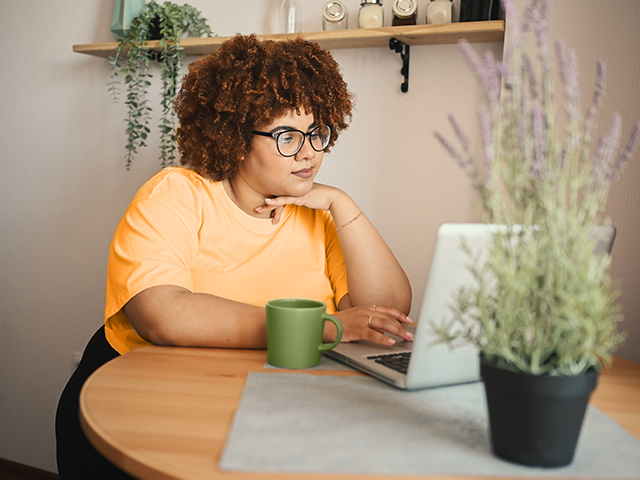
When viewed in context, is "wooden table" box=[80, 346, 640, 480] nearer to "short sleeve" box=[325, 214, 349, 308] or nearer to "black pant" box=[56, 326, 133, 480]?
"black pant" box=[56, 326, 133, 480]

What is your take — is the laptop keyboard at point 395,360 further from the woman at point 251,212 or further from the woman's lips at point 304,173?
the woman's lips at point 304,173

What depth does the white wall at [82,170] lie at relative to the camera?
1955mm

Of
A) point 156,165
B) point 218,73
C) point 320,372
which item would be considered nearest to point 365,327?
point 320,372

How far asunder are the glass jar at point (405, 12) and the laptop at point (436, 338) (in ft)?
3.99

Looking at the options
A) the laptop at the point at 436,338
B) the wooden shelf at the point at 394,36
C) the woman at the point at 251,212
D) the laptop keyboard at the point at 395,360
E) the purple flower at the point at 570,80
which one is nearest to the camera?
the purple flower at the point at 570,80

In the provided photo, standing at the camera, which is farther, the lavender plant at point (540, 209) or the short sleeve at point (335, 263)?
the short sleeve at point (335, 263)

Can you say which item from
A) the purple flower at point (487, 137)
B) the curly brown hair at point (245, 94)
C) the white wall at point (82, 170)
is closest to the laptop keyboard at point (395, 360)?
the purple flower at point (487, 137)

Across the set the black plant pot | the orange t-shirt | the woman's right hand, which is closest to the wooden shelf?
the orange t-shirt

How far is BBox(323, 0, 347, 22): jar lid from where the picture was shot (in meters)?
1.89

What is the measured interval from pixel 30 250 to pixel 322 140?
1.63 meters

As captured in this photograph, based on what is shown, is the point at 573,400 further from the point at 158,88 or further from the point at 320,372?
the point at 158,88

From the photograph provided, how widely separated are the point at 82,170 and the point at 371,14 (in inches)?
53.8

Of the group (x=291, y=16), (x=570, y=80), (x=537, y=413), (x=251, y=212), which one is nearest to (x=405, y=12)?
(x=291, y=16)

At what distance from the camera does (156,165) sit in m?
2.25
